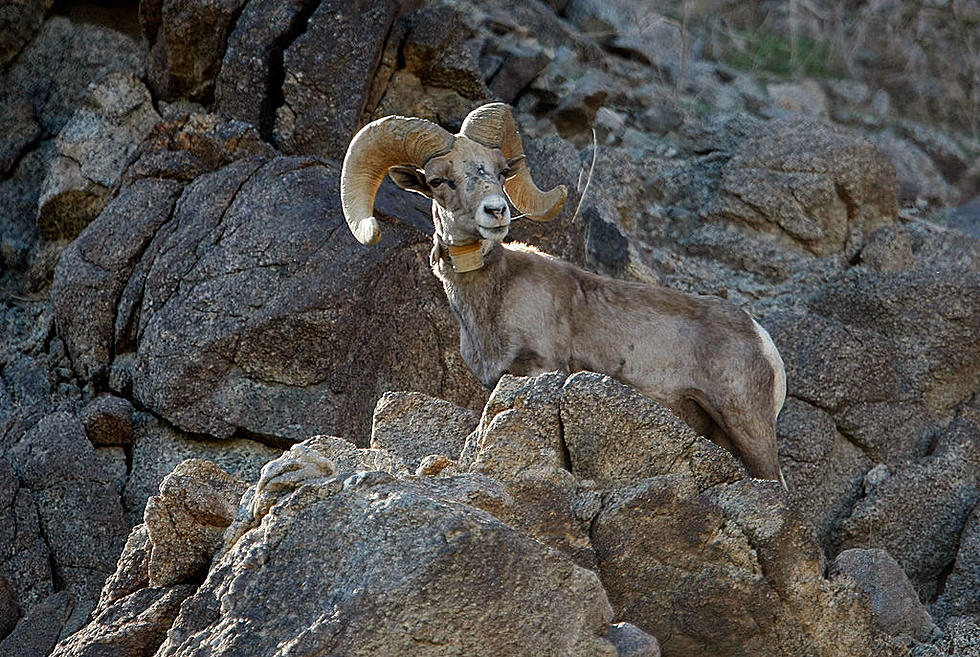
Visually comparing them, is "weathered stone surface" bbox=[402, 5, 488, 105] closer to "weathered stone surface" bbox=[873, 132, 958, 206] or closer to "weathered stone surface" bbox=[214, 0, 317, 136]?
"weathered stone surface" bbox=[214, 0, 317, 136]

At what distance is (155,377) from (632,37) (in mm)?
12195

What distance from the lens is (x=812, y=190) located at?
1415 centimetres

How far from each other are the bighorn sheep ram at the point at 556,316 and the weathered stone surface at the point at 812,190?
588cm

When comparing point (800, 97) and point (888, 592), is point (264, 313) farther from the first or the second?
point (800, 97)

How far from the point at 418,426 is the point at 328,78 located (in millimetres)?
6077

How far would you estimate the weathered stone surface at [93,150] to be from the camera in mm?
12320

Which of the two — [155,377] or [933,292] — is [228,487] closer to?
[155,377]

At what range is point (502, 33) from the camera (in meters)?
16.4

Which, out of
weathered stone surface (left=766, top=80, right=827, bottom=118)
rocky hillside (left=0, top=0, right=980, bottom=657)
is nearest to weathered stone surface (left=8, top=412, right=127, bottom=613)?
rocky hillside (left=0, top=0, right=980, bottom=657)

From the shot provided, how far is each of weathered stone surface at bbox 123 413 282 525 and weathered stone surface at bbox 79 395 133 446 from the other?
0.32ft

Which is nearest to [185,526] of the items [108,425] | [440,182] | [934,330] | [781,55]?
[440,182]

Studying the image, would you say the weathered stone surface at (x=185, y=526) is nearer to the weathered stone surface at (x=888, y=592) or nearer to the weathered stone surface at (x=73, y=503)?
the weathered stone surface at (x=73, y=503)

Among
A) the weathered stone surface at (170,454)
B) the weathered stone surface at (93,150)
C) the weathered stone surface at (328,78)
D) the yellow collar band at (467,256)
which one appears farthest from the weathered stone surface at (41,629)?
the weathered stone surface at (328,78)

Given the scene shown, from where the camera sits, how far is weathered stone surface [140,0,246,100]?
1257cm
